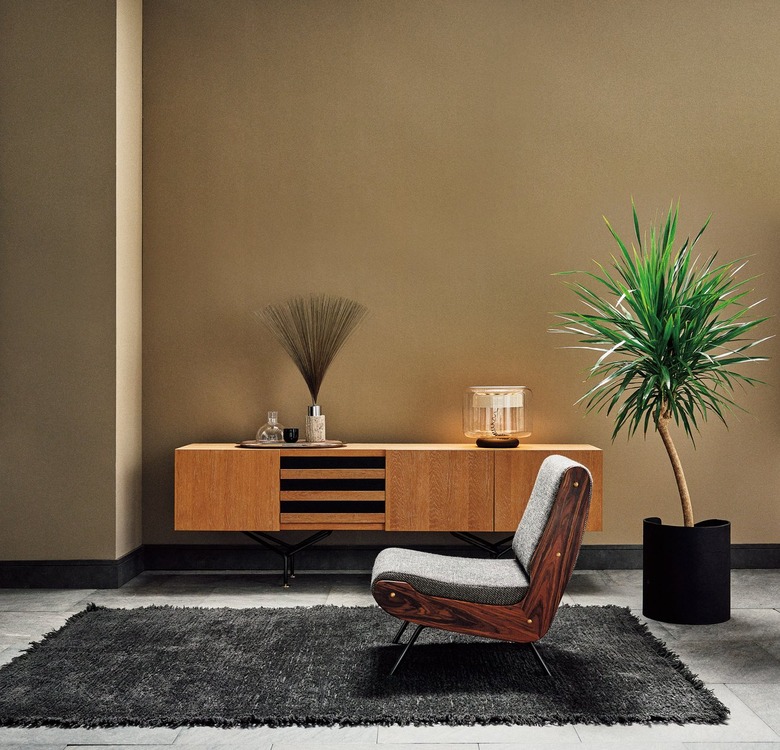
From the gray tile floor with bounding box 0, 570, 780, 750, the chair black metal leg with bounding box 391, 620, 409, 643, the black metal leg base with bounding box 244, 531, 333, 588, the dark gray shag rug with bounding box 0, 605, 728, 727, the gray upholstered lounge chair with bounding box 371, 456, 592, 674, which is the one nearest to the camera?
the gray tile floor with bounding box 0, 570, 780, 750

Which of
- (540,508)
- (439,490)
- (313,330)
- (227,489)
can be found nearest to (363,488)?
(439,490)

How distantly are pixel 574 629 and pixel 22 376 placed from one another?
10.1 feet

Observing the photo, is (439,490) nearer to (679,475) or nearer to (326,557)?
(326,557)

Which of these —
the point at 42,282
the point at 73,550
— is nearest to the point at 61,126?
the point at 42,282

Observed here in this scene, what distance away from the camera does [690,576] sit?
3664 mm

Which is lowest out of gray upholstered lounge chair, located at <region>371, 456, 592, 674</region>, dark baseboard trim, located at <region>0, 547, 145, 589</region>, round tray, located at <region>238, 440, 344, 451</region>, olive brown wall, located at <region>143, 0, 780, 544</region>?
dark baseboard trim, located at <region>0, 547, 145, 589</region>

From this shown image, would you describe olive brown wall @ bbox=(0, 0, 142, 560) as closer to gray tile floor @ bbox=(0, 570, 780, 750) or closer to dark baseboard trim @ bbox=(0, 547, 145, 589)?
dark baseboard trim @ bbox=(0, 547, 145, 589)

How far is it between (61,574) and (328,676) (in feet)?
6.79

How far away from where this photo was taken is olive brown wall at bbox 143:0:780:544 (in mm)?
4770

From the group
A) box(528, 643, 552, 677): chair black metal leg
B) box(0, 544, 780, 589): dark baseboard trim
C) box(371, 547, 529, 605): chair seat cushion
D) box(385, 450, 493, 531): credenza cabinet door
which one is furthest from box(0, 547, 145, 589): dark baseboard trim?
box(528, 643, 552, 677): chair black metal leg

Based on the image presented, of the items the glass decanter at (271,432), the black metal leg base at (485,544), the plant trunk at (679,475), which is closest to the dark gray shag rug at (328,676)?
the plant trunk at (679,475)

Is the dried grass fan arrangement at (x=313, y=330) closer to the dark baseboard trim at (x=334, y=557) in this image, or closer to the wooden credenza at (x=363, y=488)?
the wooden credenza at (x=363, y=488)

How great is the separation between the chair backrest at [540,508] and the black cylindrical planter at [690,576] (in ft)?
2.68

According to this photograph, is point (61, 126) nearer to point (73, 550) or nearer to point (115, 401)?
point (115, 401)
